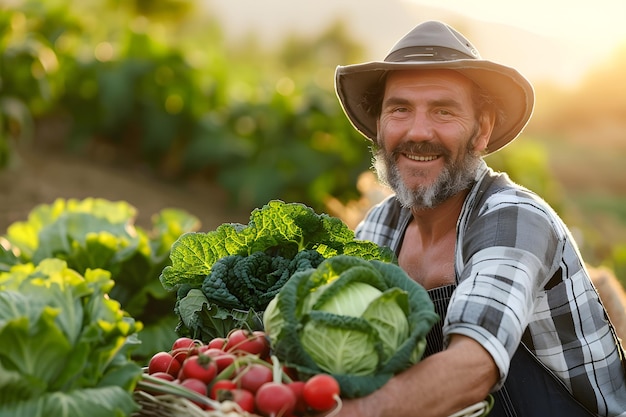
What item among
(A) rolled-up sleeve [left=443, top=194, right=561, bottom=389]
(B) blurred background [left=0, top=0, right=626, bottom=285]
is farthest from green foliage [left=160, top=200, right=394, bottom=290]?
(B) blurred background [left=0, top=0, right=626, bottom=285]

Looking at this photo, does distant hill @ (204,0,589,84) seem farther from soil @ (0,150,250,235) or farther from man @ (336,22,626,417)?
man @ (336,22,626,417)

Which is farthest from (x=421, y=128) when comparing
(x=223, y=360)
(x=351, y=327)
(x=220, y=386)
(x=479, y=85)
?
(x=220, y=386)

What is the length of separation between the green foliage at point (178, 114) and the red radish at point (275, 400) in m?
6.52

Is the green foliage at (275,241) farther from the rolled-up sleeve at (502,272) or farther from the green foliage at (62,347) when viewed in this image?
the green foliage at (62,347)

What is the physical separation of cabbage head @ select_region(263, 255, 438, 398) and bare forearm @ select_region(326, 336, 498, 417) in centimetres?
3

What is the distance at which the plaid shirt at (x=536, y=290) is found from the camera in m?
2.57

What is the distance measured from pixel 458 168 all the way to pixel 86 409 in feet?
5.79

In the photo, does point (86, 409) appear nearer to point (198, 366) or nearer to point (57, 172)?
point (198, 366)

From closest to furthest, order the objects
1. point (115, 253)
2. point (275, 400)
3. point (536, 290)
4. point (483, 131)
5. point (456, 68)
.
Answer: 1. point (275, 400)
2. point (536, 290)
3. point (456, 68)
4. point (483, 131)
5. point (115, 253)

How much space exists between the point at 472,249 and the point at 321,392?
0.93 metres

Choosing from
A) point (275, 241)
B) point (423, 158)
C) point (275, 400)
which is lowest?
point (275, 400)

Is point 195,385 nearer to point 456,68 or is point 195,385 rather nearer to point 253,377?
point 253,377

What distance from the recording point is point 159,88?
30.9 ft

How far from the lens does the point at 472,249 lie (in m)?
2.83
